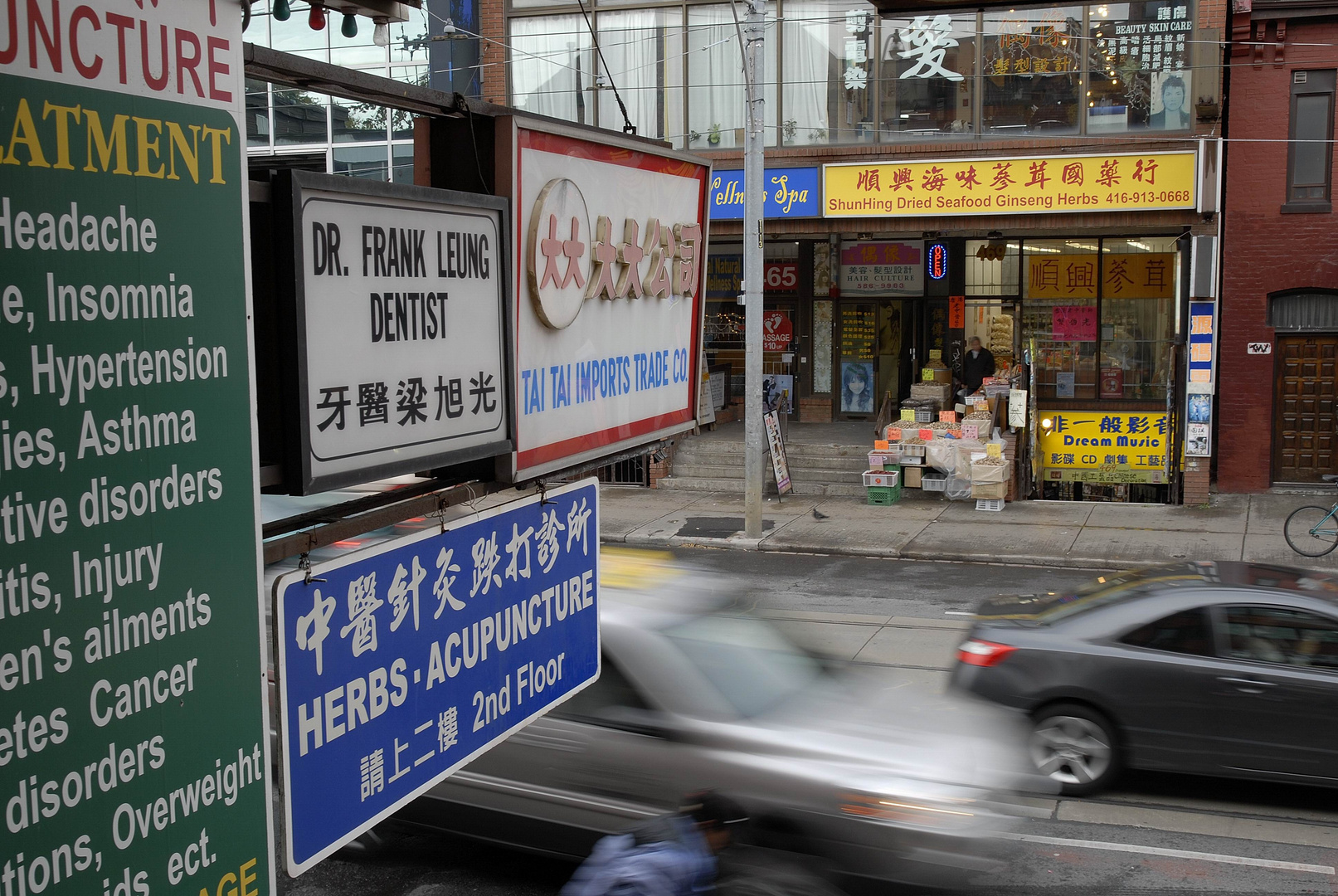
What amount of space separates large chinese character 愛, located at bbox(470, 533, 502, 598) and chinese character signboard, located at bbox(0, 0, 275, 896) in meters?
0.80

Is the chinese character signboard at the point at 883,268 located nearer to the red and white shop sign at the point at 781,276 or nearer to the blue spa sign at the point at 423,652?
the red and white shop sign at the point at 781,276

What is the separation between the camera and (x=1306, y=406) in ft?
64.8

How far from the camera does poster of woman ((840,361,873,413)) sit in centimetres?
2355

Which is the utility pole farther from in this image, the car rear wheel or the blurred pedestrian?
the blurred pedestrian

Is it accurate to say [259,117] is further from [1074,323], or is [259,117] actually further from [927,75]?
[1074,323]

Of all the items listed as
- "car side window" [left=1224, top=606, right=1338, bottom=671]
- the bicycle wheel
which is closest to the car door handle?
"car side window" [left=1224, top=606, right=1338, bottom=671]

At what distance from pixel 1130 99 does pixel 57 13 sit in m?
19.9

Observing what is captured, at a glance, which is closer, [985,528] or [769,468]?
[985,528]

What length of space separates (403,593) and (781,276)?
72.1 feet

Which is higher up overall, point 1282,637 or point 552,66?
point 552,66

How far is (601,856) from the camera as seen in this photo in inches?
191

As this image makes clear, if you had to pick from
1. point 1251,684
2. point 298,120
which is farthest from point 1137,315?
point 298,120

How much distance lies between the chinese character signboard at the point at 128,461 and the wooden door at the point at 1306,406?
2079 centimetres

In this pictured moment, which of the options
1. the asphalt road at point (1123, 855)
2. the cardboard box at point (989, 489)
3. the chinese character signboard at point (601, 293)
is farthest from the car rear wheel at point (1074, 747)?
the cardboard box at point (989, 489)
